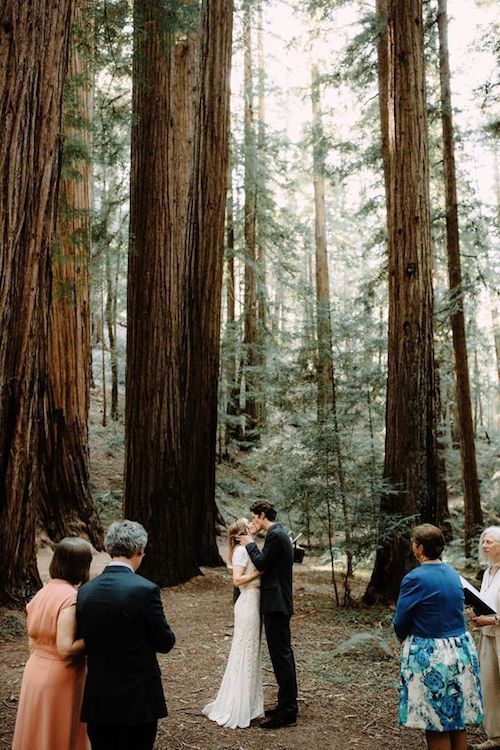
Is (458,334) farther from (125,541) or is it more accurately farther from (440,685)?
(125,541)

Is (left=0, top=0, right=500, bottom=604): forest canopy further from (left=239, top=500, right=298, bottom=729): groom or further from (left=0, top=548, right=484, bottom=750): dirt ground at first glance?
(left=239, top=500, right=298, bottom=729): groom

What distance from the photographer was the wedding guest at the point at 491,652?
14.3 ft

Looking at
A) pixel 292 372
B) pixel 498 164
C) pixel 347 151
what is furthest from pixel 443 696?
pixel 498 164

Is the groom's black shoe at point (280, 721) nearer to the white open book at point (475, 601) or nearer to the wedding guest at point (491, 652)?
the wedding guest at point (491, 652)

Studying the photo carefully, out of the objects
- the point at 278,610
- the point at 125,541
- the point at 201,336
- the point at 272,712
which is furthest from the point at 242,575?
the point at 201,336

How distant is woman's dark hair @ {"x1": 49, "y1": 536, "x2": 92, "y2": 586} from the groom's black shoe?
8.06 ft

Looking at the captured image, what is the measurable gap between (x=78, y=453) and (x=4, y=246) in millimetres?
6537

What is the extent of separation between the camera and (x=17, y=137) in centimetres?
411

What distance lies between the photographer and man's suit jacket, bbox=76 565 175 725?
290 cm

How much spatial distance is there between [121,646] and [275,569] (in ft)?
7.12

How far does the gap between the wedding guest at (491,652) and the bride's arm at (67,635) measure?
273 cm

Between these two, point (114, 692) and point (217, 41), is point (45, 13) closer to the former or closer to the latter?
point (114, 692)

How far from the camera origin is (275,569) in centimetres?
493

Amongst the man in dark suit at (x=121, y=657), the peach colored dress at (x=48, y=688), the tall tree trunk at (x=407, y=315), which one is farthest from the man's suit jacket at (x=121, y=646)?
the tall tree trunk at (x=407, y=315)
